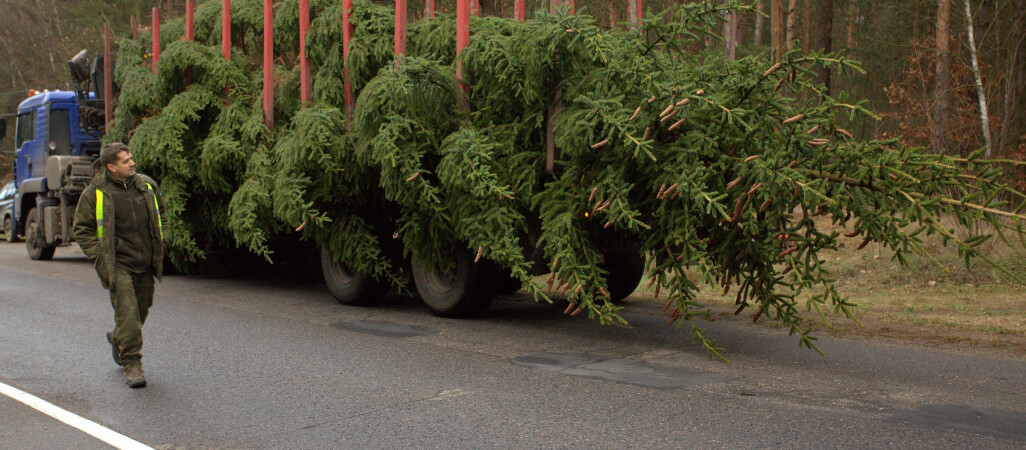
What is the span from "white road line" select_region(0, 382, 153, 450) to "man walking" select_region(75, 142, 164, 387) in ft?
1.98

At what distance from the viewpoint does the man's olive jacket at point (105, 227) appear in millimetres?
6238

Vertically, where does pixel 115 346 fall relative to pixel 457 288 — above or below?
below

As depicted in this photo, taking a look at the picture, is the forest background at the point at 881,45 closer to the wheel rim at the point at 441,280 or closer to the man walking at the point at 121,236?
the wheel rim at the point at 441,280

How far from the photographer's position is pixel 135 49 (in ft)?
39.7

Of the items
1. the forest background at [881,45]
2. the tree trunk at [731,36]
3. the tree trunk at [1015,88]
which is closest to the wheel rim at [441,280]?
the forest background at [881,45]

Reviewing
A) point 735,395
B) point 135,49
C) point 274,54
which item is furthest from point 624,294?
point 135,49

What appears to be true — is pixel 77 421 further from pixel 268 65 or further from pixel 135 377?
pixel 268 65

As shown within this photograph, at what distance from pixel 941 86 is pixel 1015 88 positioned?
117 cm

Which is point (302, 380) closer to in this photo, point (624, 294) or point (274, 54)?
point (624, 294)

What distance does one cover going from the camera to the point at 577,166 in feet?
22.3

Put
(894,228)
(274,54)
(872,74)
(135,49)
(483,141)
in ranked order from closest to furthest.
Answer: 1. (894,228)
2. (483,141)
3. (274,54)
4. (135,49)
5. (872,74)

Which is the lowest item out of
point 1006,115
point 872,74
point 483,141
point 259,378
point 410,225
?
point 259,378

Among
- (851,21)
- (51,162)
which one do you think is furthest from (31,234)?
(851,21)

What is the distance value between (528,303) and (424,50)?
126 inches
